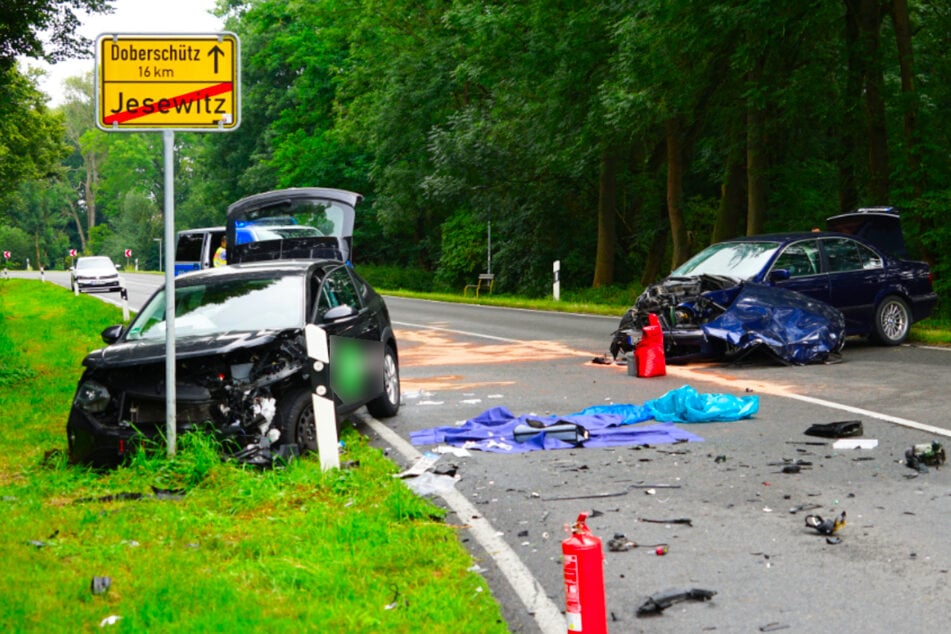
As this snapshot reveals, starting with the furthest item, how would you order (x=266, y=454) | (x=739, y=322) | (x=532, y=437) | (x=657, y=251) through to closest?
(x=657, y=251), (x=739, y=322), (x=532, y=437), (x=266, y=454)

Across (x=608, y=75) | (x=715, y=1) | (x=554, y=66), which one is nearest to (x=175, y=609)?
(x=715, y=1)

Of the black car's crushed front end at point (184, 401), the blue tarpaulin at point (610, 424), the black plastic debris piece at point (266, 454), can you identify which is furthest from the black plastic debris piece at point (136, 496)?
the blue tarpaulin at point (610, 424)

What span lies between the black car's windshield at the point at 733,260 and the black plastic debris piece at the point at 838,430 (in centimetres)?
587

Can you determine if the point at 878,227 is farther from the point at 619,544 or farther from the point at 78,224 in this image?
the point at 78,224

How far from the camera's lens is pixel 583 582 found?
4230mm

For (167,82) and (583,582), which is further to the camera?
(167,82)

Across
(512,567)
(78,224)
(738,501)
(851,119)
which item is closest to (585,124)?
(851,119)

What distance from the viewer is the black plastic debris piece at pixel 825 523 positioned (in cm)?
611

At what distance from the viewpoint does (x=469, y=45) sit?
38.0 meters

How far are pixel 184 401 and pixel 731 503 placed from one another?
388 centimetres

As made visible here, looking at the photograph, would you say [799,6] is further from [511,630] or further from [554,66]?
[511,630]

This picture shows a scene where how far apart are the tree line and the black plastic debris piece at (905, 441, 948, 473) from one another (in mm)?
14664

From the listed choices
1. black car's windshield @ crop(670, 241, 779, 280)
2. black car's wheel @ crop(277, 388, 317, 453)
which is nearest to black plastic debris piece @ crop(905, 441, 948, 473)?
black car's wheel @ crop(277, 388, 317, 453)

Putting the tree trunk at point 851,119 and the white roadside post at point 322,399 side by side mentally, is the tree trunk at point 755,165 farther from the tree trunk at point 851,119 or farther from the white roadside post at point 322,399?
the white roadside post at point 322,399
